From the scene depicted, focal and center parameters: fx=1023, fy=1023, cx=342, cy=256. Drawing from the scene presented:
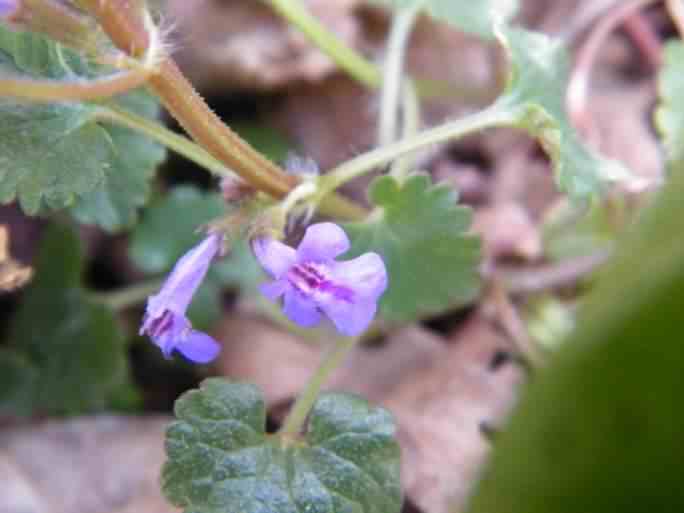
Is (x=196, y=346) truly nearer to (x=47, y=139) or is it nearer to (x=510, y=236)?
(x=47, y=139)

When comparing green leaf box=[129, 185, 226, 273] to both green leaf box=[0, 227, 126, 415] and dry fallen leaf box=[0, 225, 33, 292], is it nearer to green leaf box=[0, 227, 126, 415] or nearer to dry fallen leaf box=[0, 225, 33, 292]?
green leaf box=[0, 227, 126, 415]

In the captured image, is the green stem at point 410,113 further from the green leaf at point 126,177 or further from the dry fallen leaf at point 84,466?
the dry fallen leaf at point 84,466

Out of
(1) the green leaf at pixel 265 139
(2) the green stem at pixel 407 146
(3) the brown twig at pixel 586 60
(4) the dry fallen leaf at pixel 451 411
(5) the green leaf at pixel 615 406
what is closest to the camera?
(5) the green leaf at pixel 615 406

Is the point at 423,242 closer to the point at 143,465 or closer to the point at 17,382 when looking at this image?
the point at 143,465

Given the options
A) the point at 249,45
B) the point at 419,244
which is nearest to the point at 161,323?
the point at 419,244

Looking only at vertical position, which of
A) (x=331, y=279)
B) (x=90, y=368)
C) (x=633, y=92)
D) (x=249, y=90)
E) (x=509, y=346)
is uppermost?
(x=633, y=92)

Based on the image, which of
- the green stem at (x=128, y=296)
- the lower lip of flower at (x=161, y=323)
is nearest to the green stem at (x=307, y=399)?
the lower lip of flower at (x=161, y=323)

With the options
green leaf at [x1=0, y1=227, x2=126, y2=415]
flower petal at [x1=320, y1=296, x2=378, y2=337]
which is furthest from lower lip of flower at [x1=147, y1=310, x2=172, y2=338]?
green leaf at [x1=0, y1=227, x2=126, y2=415]

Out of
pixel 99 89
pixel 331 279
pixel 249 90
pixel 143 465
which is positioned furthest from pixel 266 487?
pixel 249 90
